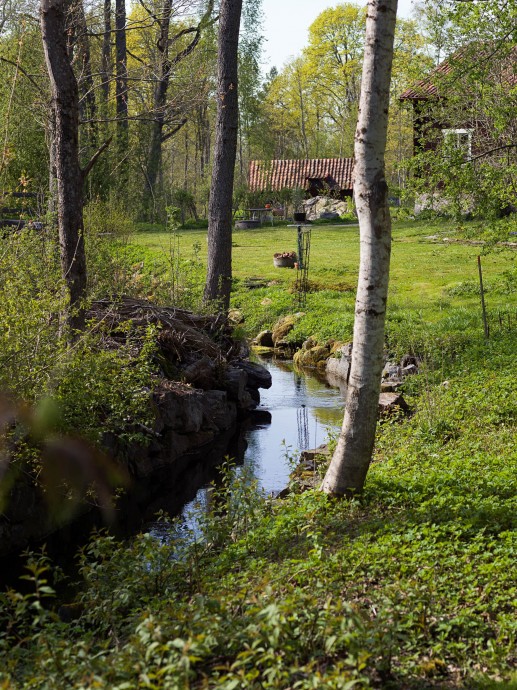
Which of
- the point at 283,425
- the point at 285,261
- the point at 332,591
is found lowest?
the point at 283,425

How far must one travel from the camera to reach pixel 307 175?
43.1 m

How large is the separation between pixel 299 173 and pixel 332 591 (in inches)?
1548

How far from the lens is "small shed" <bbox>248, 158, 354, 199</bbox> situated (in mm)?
41938

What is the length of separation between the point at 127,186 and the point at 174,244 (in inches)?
94.8

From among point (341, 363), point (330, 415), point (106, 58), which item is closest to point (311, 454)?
point (330, 415)

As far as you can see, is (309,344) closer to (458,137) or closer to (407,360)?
(407,360)

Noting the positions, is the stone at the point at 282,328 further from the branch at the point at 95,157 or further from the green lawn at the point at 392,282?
the branch at the point at 95,157

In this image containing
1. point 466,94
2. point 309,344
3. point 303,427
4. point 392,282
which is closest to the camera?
point 466,94

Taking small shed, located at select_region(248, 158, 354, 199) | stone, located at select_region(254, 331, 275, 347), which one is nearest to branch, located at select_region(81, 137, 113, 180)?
stone, located at select_region(254, 331, 275, 347)

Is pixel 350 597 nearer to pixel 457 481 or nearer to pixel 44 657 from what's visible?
pixel 44 657

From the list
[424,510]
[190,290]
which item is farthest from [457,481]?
[190,290]

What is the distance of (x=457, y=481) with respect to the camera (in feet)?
24.9

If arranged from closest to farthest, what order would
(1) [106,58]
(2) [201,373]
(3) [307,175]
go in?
(2) [201,373]
(1) [106,58]
(3) [307,175]

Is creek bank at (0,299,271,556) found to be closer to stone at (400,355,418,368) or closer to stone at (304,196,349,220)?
stone at (400,355,418,368)
